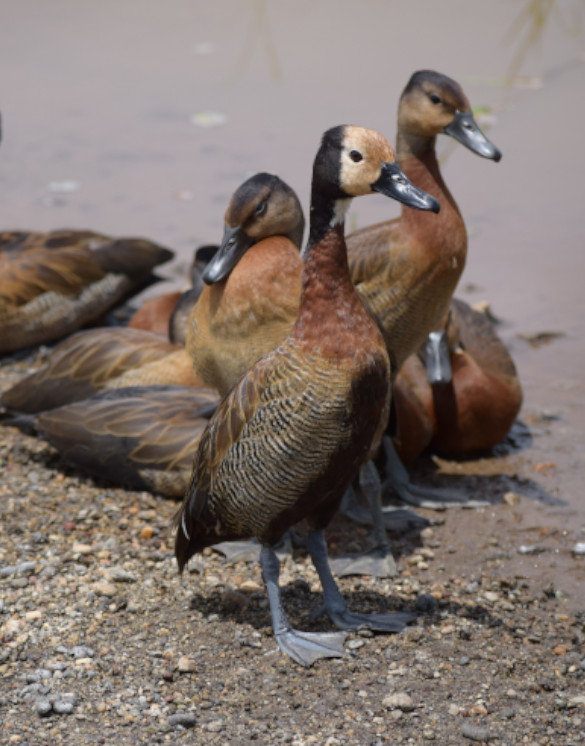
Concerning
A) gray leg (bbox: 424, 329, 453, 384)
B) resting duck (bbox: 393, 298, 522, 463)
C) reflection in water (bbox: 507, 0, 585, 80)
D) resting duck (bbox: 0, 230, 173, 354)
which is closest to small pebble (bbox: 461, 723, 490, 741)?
resting duck (bbox: 393, 298, 522, 463)

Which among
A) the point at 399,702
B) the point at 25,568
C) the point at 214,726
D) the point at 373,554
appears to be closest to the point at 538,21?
the point at 373,554

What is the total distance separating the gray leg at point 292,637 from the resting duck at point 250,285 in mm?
943

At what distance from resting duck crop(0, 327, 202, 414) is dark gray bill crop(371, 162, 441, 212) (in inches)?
88.2

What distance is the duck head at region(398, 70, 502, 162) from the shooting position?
4.84 meters

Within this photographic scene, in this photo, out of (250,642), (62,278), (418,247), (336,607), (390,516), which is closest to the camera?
(250,642)

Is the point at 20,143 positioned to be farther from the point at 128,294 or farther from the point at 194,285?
the point at 194,285

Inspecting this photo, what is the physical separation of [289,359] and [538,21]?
25.0 feet

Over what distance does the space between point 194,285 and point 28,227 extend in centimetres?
→ 224

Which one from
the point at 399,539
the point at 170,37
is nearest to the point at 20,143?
the point at 170,37

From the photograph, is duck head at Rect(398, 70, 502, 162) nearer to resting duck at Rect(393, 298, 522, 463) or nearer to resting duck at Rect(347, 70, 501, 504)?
resting duck at Rect(347, 70, 501, 504)

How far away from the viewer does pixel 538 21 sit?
32.9 ft

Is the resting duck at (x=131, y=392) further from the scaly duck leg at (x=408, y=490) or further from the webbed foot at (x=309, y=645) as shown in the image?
the webbed foot at (x=309, y=645)

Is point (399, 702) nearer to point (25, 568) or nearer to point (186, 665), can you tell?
point (186, 665)

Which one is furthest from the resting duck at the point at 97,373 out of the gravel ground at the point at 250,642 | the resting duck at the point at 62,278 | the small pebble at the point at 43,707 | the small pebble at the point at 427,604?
the small pebble at the point at 43,707
